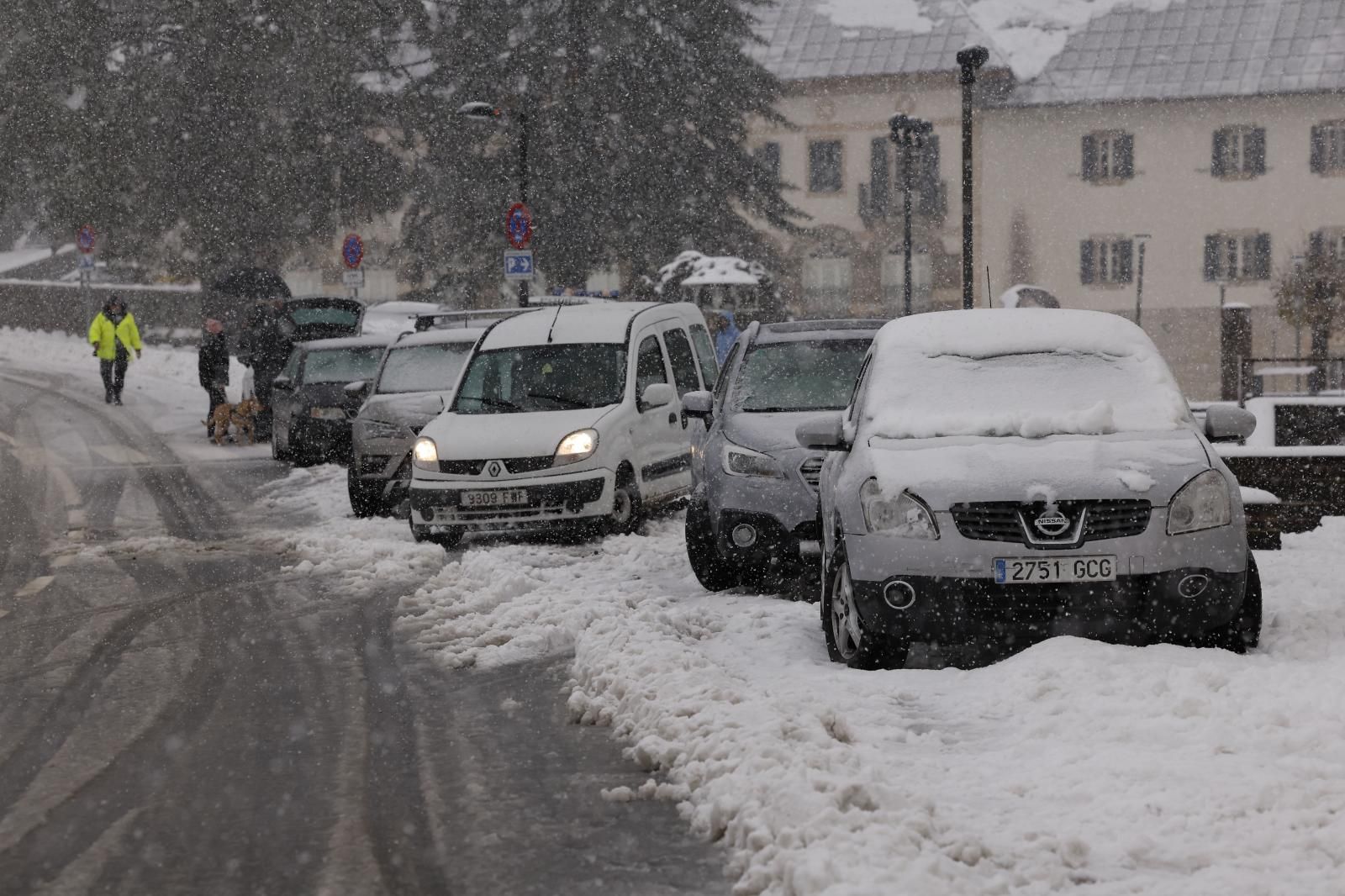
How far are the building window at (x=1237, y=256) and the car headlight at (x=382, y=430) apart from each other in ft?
144

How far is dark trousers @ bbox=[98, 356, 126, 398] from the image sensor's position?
112 feet

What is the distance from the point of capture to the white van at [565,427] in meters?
13.7

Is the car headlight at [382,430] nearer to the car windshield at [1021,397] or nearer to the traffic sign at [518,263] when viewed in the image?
the car windshield at [1021,397]

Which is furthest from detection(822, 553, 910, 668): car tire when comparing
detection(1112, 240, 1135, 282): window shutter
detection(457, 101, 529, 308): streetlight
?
detection(1112, 240, 1135, 282): window shutter

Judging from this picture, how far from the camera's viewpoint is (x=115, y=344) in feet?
111

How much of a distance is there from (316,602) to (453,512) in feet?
8.45

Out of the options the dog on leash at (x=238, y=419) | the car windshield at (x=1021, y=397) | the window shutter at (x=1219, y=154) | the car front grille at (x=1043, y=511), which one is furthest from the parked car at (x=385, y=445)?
the window shutter at (x=1219, y=154)

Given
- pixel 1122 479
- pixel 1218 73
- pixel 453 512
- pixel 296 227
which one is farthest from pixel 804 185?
pixel 1122 479

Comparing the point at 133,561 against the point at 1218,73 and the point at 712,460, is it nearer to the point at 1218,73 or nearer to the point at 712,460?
the point at 712,460

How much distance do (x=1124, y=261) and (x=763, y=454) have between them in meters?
47.3

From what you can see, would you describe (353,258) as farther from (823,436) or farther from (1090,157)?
(1090,157)

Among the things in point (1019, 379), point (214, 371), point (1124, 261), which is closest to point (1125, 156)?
point (1124, 261)

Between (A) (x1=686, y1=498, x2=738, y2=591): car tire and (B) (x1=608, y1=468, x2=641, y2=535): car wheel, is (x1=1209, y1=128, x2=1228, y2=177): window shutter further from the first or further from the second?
(A) (x1=686, y1=498, x2=738, y2=591): car tire

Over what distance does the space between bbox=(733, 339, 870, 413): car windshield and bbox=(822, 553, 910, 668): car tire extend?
3.35 m
